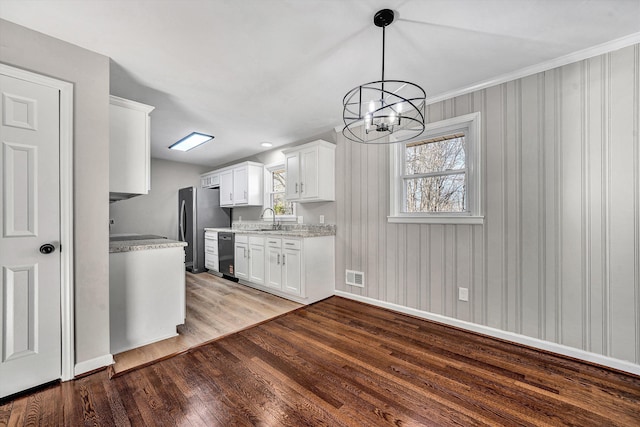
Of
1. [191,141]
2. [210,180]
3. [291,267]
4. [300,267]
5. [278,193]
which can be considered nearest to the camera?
[300,267]

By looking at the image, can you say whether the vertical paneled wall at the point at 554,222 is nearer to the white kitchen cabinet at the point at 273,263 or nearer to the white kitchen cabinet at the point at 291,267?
the white kitchen cabinet at the point at 291,267

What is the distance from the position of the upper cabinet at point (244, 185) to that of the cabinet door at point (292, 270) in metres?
1.82

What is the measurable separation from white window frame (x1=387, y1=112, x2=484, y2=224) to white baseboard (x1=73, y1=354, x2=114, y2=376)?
2867 millimetres

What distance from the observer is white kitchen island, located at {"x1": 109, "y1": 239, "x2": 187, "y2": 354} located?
2.14 metres

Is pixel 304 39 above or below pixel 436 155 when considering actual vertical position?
above

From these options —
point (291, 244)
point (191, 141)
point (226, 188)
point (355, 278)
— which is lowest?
point (355, 278)

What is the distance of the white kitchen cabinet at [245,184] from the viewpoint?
194 inches

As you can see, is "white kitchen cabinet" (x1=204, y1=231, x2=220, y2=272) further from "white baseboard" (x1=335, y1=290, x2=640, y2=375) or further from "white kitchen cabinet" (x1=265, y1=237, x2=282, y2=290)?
"white baseboard" (x1=335, y1=290, x2=640, y2=375)

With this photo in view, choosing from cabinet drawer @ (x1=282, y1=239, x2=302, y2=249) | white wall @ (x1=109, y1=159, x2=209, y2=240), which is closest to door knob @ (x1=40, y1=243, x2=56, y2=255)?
cabinet drawer @ (x1=282, y1=239, x2=302, y2=249)

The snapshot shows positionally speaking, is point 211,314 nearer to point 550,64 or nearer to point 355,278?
point 355,278

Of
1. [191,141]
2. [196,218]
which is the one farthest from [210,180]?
[191,141]

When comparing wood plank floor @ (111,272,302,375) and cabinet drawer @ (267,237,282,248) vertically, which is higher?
cabinet drawer @ (267,237,282,248)

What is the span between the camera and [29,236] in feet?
5.56

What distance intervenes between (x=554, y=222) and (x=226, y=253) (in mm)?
4336
